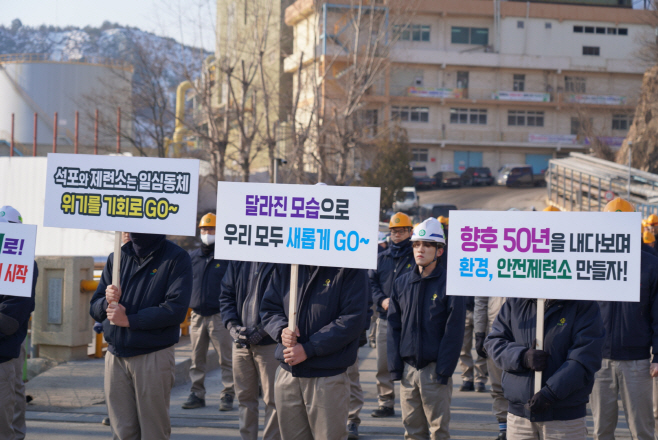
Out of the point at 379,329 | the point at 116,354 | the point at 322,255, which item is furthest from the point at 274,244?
the point at 379,329

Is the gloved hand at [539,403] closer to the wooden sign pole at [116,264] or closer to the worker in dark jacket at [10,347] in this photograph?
the wooden sign pole at [116,264]

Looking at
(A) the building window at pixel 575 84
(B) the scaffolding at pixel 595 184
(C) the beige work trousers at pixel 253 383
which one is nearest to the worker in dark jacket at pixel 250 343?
(C) the beige work trousers at pixel 253 383

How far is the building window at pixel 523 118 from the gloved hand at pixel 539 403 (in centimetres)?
5586

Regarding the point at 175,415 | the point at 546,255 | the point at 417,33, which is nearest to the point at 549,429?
the point at 546,255

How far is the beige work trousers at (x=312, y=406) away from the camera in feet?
16.4

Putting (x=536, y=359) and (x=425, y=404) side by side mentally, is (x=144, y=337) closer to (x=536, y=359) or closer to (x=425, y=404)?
(x=425, y=404)

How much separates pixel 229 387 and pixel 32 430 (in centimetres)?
233

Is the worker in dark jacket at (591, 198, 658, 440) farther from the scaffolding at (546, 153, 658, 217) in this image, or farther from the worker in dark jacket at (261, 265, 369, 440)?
the scaffolding at (546, 153, 658, 217)

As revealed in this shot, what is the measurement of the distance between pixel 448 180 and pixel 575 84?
14946 millimetres

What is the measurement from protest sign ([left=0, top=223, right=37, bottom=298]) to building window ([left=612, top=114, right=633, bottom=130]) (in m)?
58.7

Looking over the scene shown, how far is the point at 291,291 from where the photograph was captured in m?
5.09

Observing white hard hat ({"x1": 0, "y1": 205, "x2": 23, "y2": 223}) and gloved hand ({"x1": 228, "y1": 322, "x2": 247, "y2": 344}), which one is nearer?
white hard hat ({"x1": 0, "y1": 205, "x2": 23, "y2": 223})

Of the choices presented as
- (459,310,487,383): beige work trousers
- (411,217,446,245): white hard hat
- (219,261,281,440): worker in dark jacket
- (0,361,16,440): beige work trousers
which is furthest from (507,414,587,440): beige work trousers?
(459,310,487,383): beige work trousers

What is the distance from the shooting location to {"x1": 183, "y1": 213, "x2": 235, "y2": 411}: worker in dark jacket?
8.70 meters
